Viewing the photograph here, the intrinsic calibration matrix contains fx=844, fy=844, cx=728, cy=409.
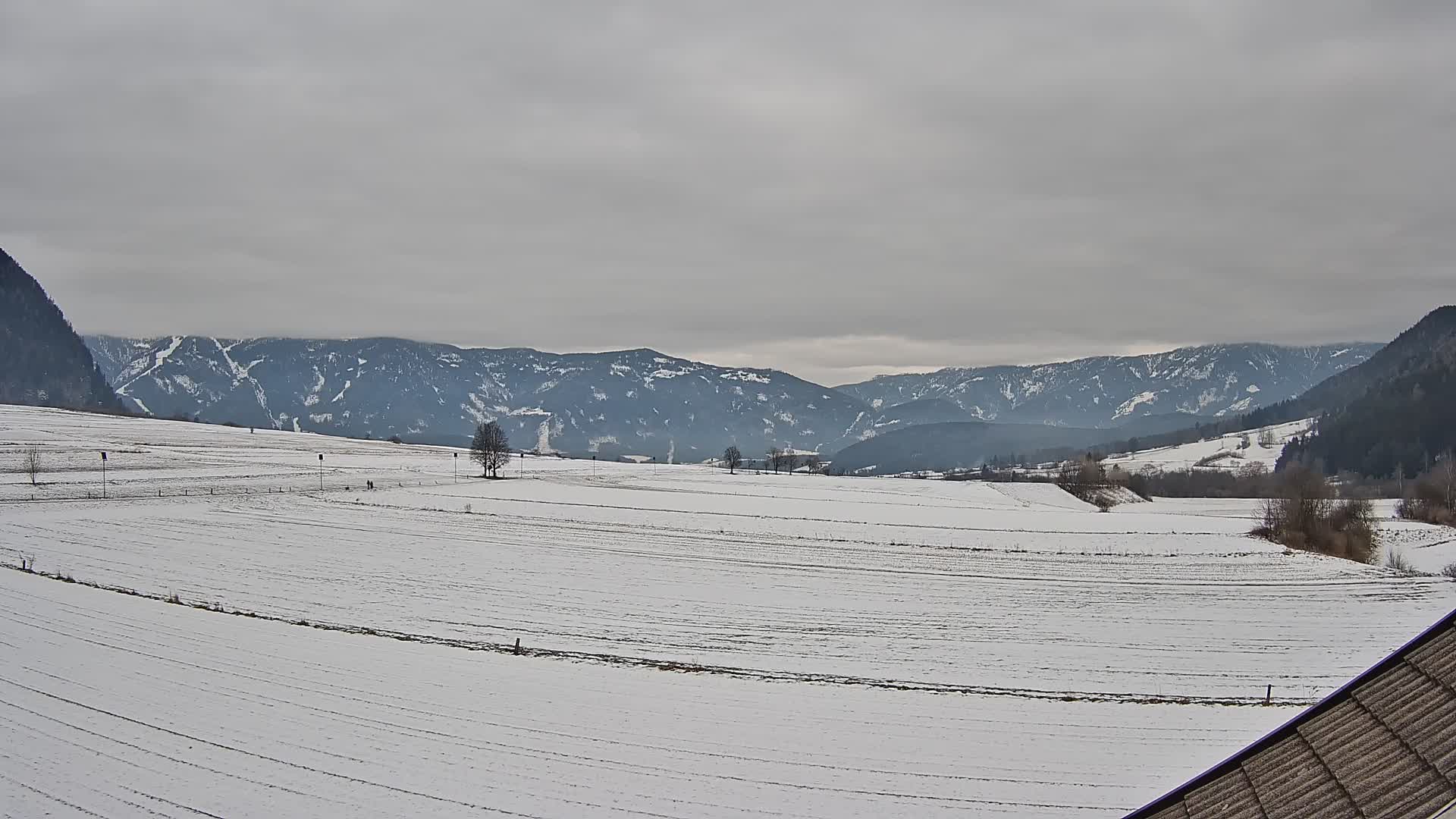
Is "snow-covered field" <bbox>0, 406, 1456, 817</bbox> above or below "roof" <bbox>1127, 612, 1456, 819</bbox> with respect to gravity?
below

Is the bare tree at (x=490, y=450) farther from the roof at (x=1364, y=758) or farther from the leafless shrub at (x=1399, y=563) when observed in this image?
the roof at (x=1364, y=758)

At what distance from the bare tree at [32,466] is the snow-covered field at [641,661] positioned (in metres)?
15.4

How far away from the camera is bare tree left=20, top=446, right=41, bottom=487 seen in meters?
79.5

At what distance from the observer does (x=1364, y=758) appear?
6.05 meters

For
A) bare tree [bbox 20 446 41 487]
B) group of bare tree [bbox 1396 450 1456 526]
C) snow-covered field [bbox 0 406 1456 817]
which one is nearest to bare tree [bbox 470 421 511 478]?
snow-covered field [bbox 0 406 1456 817]

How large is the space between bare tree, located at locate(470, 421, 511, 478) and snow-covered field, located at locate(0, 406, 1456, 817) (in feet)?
144

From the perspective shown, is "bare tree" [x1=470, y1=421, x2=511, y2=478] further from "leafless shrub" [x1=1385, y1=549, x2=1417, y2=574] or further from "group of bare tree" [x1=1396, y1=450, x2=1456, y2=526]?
"group of bare tree" [x1=1396, y1=450, x2=1456, y2=526]

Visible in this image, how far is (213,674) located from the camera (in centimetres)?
2448

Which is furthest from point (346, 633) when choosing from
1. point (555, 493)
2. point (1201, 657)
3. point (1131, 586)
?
point (555, 493)

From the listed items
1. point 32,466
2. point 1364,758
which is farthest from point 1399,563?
point 32,466

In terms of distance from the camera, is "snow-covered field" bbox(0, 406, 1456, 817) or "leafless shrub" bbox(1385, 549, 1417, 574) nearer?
"snow-covered field" bbox(0, 406, 1456, 817)

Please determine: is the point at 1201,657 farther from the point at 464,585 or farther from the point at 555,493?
the point at 555,493

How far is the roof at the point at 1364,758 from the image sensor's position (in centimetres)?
554

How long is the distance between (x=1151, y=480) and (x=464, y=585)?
7372 inches
